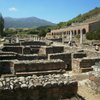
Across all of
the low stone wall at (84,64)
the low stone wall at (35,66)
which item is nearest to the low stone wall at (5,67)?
the low stone wall at (35,66)

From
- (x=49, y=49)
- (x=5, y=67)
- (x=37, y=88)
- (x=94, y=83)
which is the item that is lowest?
(x=94, y=83)

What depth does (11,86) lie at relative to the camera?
25.6ft

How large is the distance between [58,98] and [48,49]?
50.8ft

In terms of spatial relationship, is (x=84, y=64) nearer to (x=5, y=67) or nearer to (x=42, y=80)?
(x=5, y=67)

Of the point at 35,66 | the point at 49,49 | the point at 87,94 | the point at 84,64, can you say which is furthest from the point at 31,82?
the point at 49,49

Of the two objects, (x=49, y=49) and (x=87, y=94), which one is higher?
(x=49, y=49)

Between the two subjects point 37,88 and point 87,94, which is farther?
point 87,94

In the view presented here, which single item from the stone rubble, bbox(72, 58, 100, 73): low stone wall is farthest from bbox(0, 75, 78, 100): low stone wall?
bbox(72, 58, 100, 73): low stone wall

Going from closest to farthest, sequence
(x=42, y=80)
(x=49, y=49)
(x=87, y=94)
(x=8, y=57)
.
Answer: (x=42, y=80) < (x=87, y=94) < (x=8, y=57) < (x=49, y=49)

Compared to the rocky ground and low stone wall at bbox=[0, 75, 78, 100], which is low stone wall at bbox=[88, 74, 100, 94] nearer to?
the rocky ground

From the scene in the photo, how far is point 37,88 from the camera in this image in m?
8.09

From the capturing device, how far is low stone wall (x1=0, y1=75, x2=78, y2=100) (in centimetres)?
779

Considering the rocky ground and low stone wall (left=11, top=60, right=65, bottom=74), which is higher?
low stone wall (left=11, top=60, right=65, bottom=74)

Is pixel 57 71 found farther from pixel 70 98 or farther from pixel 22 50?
pixel 22 50
